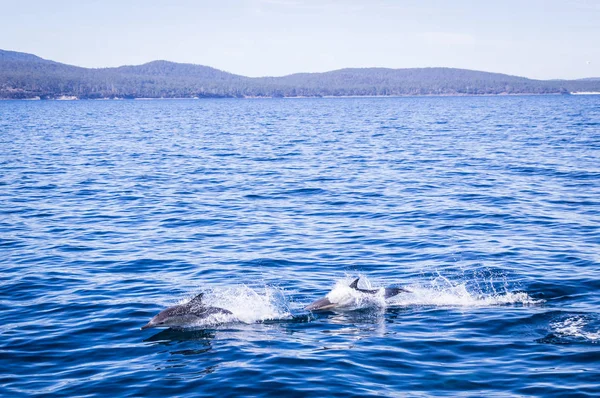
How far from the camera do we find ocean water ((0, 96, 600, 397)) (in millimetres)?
10906

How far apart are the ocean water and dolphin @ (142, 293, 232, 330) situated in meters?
0.22

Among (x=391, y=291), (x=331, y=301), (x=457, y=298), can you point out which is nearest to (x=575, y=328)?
(x=457, y=298)

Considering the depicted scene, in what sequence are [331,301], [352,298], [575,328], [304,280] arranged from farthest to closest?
[304,280]
[352,298]
[331,301]
[575,328]

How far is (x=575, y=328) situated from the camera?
41.3 ft

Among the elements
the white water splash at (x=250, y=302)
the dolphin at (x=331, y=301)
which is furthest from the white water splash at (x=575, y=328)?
the white water splash at (x=250, y=302)

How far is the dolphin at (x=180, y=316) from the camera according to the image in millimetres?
13195

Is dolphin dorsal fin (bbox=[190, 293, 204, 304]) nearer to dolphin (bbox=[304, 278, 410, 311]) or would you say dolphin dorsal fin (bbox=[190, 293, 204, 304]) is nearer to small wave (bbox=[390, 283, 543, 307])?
dolphin (bbox=[304, 278, 410, 311])

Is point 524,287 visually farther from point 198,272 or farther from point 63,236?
point 63,236

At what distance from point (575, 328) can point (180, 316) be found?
7.65 metres

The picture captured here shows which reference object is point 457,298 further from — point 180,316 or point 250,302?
point 180,316

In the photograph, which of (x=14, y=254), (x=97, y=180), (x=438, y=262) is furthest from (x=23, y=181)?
(x=438, y=262)

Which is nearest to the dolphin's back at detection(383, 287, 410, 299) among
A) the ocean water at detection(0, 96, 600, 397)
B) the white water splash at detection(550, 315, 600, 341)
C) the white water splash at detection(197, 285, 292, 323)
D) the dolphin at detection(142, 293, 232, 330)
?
the ocean water at detection(0, 96, 600, 397)

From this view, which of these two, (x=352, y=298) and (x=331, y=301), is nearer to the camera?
(x=331, y=301)

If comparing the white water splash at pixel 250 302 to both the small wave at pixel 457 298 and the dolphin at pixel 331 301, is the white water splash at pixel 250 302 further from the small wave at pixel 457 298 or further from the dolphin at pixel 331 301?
the small wave at pixel 457 298
